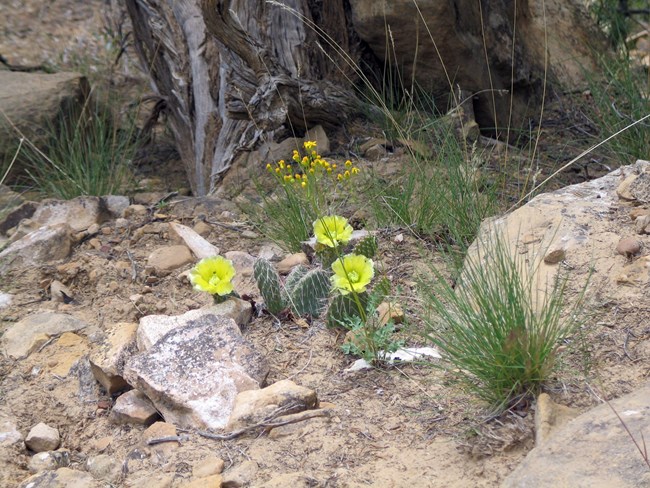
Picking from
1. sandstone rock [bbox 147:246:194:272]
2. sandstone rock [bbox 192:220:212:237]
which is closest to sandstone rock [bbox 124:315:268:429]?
sandstone rock [bbox 147:246:194:272]

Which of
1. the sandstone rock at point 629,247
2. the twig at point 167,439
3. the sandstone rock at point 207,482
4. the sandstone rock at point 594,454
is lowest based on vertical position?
the twig at point 167,439

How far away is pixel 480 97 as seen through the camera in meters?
5.32

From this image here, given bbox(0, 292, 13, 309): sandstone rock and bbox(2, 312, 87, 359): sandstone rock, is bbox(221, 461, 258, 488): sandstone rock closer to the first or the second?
bbox(2, 312, 87, 359): sandstone rock

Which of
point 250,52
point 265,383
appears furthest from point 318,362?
point 250,52

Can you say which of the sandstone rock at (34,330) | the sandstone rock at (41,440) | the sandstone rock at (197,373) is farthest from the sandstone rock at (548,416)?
the sandstone rock at (34,330)

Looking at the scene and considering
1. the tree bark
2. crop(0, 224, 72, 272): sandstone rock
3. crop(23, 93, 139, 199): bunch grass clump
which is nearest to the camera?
crop(0, 224, 72, 272): sandstone rock

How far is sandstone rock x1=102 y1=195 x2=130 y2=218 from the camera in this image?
4.50m

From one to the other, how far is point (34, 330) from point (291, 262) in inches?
40.4

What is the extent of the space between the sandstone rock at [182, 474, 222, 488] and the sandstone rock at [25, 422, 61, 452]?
24.2 inches

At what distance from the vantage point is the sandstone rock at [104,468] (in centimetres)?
253

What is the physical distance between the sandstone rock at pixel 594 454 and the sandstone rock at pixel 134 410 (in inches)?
47.4

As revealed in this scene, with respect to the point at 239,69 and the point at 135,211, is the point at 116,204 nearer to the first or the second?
the point at 135,211

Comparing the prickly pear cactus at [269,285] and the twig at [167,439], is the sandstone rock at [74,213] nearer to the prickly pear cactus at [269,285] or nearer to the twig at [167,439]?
the prickly pear cactus at [269,285]

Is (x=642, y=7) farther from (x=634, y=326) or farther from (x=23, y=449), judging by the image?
(x=23, y=449)
